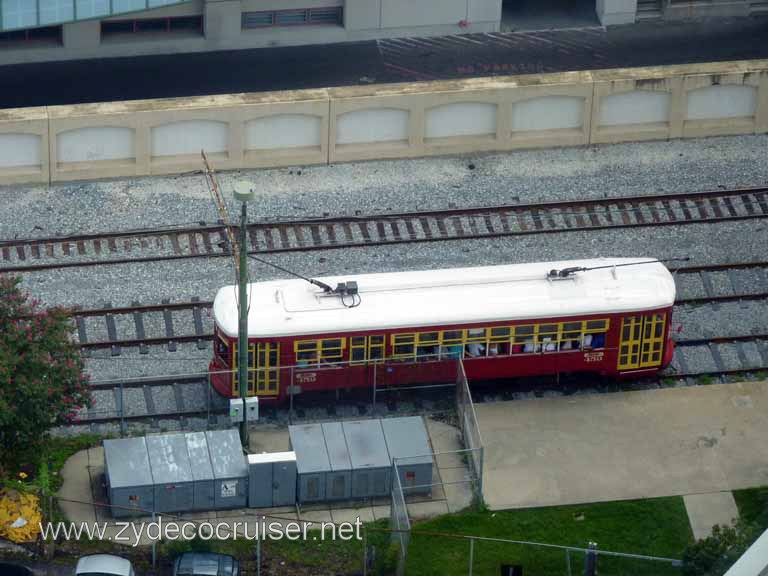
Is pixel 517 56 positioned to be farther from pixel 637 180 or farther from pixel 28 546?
pixel 28 546

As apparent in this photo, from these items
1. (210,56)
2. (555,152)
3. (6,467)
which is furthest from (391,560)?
(210,56)

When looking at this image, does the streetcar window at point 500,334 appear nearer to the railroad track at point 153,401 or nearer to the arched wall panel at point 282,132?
the railroad track at point 153,401

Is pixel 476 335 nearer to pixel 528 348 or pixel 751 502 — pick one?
pixel 528 348

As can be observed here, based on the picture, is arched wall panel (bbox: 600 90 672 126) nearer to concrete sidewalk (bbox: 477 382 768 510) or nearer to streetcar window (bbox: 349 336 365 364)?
concrete sidewalk (bbox: 477 382 768 510)

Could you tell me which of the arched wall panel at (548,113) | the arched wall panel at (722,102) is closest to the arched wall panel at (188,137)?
the arched wall panel at (548,113)

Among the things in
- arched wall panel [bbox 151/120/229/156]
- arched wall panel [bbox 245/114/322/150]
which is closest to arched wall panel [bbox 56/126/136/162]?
arched wall panel [bbox 151/120/229/156]

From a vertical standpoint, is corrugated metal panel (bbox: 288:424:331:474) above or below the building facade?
below

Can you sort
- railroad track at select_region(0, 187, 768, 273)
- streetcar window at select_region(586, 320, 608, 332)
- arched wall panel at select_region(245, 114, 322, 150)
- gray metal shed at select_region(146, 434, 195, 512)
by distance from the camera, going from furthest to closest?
arched wall panel at select_region(245, 114, 322, 150) < railroad track at select_region(0, 187, 768, 273) < streetcar window at select_region(586, 320, 608, 332) < gray metal shed at select_region(146, 434, 195, 512)
